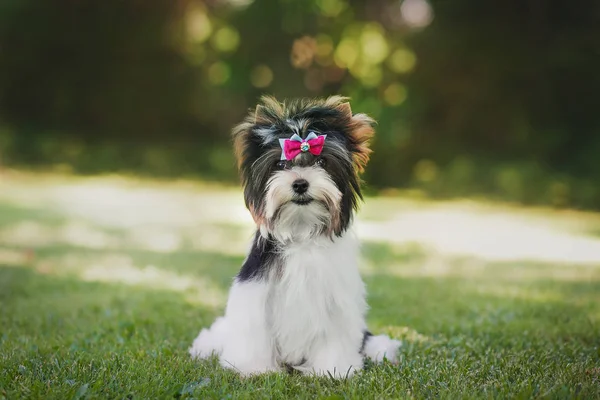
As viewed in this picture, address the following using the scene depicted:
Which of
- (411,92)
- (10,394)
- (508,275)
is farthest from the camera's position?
(411,92)

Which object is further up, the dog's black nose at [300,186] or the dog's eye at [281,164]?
the dog's eye at [281,164]

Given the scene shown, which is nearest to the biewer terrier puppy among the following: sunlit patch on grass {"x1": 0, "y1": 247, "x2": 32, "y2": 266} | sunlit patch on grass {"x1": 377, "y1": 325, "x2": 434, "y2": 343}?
sunlit patch on grass {"x1": 377, "y1": 325, "x2": 434, "y2": 343}

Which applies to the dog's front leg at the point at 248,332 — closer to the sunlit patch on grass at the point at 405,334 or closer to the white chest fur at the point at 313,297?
the white chest fur at the point at 313,297

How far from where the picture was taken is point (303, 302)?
13.3ft

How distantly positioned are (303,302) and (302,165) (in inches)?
33.4

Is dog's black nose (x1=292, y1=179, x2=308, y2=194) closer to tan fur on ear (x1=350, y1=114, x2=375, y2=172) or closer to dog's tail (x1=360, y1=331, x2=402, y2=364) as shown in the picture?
tan fur on ear (x1=350, y1=114, x2=375, y2=172)

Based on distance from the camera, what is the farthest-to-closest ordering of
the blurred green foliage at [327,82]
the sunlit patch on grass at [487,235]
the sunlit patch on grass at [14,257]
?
the blurred green foliage at [327,82] → the sunlit patch on grass at [487,235] → the sunlit patch on grass at [14,257]

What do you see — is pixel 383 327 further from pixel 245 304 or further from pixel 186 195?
pixel 186 195

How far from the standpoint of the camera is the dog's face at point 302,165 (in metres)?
3.95

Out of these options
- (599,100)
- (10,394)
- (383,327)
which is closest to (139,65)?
(599,100)

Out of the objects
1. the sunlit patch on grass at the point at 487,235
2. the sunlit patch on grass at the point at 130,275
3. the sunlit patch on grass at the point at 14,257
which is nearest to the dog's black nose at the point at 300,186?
the sunlit patch on grass at the point at 130,275

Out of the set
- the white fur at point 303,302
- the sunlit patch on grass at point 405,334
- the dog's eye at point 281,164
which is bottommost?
the sunlit patch on grass at point 405,334

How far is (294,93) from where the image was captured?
21.5 metres

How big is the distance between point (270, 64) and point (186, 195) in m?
6.36
